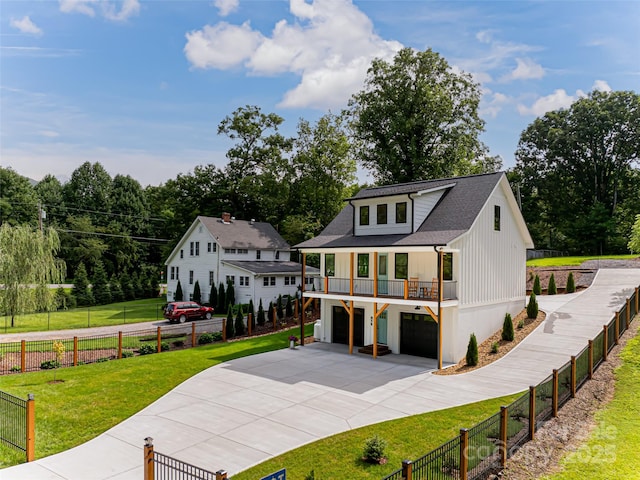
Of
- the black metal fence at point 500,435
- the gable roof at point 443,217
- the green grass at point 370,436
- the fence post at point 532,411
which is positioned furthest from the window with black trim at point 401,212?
the fence post at point 532,411

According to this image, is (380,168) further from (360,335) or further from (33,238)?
(33,238)

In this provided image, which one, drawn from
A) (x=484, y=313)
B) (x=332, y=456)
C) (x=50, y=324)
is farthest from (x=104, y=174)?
(x=332, y=456)

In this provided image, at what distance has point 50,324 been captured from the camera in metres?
30.6

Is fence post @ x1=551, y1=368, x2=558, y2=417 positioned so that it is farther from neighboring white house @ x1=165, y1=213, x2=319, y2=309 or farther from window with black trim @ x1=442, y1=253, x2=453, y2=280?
neighboring white house @ x1=165, y1=213, x2=319, y2=309

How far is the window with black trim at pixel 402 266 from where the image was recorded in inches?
851

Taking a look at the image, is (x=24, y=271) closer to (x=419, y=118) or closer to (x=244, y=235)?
(x=244, y=235)

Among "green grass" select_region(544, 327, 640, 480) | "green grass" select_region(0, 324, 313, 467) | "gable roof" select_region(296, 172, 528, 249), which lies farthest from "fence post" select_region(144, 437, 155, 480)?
"gable roof" select_region(296, 172, 528, 249)

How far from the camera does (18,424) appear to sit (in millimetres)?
11016

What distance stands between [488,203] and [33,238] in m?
27.3

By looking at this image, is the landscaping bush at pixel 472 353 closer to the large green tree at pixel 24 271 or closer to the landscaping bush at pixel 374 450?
the landscaping bush at pixel 374 450

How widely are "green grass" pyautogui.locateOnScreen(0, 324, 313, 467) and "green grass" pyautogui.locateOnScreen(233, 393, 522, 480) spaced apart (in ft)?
14.9

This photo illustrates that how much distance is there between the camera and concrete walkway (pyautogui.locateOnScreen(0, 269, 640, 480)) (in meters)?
10.6

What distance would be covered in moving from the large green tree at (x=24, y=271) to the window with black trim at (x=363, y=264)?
2001cm

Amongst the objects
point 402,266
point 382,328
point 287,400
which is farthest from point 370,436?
point 402,266
